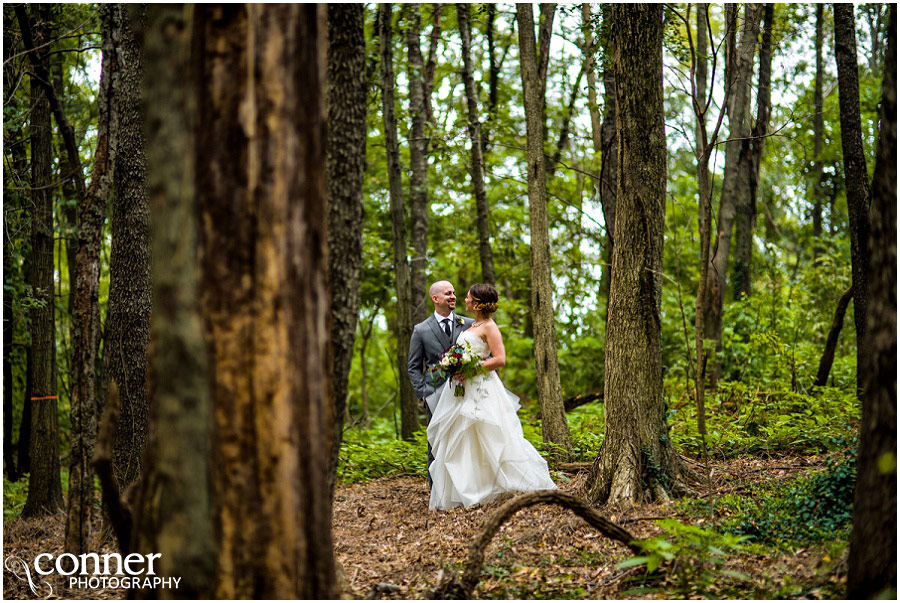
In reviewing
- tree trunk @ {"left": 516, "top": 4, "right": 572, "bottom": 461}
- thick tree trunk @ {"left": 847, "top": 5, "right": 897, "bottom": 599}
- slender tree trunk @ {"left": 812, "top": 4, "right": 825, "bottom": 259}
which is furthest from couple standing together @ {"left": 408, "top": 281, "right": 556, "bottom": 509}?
slender tree trunk @ {"left": 812, "top": 4, "right": 825, "bottom": 259}

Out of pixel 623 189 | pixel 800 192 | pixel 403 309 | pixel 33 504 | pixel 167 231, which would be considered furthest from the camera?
pixel 800 192

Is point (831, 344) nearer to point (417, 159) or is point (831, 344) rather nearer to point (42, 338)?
point (417, 159)

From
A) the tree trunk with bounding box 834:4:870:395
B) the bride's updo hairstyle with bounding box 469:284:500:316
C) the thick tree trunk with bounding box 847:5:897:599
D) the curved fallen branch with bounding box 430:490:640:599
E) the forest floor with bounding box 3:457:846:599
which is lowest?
the forest floor with bounding box 3:457:846:599

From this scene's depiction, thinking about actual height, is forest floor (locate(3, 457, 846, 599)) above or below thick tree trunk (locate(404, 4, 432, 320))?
below

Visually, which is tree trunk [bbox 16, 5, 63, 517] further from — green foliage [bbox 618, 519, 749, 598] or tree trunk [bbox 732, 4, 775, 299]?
tree trunk [bbox 732, 4, 775, 299]

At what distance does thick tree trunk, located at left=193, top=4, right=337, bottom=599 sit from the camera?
8.93 ft

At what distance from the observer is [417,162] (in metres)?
12.8

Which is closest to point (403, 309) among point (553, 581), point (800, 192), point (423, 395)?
point (423, 395)

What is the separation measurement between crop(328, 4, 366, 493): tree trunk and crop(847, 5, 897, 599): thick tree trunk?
2473mm

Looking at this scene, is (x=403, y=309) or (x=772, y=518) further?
(x=403, y=309)

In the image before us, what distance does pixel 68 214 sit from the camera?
447 inches

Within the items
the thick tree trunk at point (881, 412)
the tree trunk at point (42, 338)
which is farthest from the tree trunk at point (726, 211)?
the tree trunk at point (42, 338)

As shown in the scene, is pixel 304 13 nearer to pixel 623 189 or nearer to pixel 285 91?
pixel 285 91

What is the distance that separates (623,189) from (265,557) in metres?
4.69
